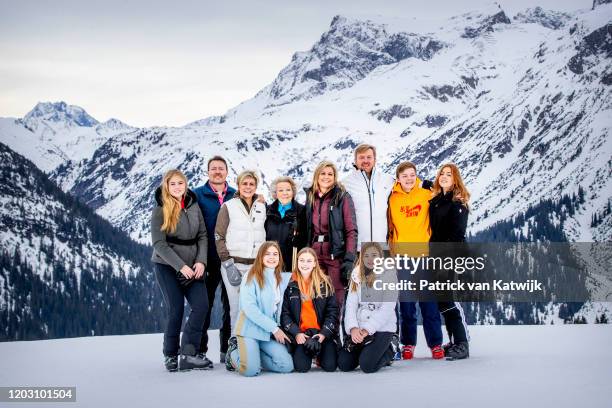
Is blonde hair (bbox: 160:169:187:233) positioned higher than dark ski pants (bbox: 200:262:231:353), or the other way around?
blonde hair (bbox: 160:169:187:233)

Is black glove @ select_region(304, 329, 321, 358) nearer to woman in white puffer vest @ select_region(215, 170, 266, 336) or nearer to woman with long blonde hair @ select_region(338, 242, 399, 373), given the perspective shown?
woman with long blonde hair @ select_region(338, 242, 399, 373)

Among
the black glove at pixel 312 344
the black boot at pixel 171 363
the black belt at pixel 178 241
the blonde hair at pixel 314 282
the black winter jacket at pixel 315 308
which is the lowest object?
the black boot at pixel 171 363

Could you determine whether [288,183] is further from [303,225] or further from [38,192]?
[38,192]

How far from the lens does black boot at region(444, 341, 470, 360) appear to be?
1080 centimetres

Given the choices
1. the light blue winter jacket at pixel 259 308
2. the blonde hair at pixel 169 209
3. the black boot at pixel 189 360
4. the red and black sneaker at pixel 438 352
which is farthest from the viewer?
the red and black sneaker at pixel 438 352

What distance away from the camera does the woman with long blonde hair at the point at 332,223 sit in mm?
10461

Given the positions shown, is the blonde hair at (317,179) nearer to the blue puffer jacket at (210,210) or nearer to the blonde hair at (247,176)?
the blonde hair at (247,176)

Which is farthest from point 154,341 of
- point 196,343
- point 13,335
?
point 13,335

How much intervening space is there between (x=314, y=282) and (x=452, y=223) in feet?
7.58

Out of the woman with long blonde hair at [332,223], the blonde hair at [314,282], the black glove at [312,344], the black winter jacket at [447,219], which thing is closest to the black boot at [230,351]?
the black glove at [312,344]

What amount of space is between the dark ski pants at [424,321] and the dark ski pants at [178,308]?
300 cm

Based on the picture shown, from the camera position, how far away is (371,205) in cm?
1098

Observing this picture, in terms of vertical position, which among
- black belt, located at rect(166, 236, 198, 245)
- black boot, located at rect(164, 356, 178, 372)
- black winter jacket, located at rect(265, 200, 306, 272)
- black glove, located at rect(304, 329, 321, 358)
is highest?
black winter jacket, located at rect(265, 200, 306, 272)

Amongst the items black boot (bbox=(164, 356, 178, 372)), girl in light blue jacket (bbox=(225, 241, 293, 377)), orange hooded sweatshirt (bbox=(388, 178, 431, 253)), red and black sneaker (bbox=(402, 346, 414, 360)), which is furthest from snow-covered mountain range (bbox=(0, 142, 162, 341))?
orange hooded sweatshirt (bbox=(388, 178, 431, 253))
